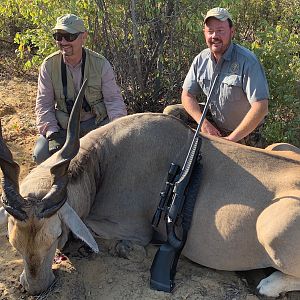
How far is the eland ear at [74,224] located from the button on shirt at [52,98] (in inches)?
87.0

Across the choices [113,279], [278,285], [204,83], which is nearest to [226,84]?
[204,83]

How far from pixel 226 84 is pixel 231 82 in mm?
80

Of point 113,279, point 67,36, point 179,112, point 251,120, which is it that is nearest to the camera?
point 113,279

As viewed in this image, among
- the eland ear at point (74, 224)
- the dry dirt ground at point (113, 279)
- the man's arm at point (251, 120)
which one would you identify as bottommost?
the dry dirt ground at point (113, 279)

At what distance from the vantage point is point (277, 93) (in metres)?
7.30

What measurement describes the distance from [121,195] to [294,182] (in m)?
1.70

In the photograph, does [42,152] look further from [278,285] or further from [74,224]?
[278,285]

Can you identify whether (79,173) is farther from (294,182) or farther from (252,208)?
(294,182)

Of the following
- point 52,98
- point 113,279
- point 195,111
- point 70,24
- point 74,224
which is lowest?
point 113,279

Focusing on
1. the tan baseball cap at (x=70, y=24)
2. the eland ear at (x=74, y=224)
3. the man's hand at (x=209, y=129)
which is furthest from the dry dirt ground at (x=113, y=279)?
the tan baseball cap at (x=70, y=24)

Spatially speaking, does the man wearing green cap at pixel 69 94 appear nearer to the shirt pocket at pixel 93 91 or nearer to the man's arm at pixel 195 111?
the shirt pocket at pixel 93 91

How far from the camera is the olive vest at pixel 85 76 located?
6.51 meters

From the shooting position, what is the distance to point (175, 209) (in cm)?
491

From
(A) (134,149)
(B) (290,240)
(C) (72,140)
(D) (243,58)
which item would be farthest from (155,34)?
(B) (290,240)
